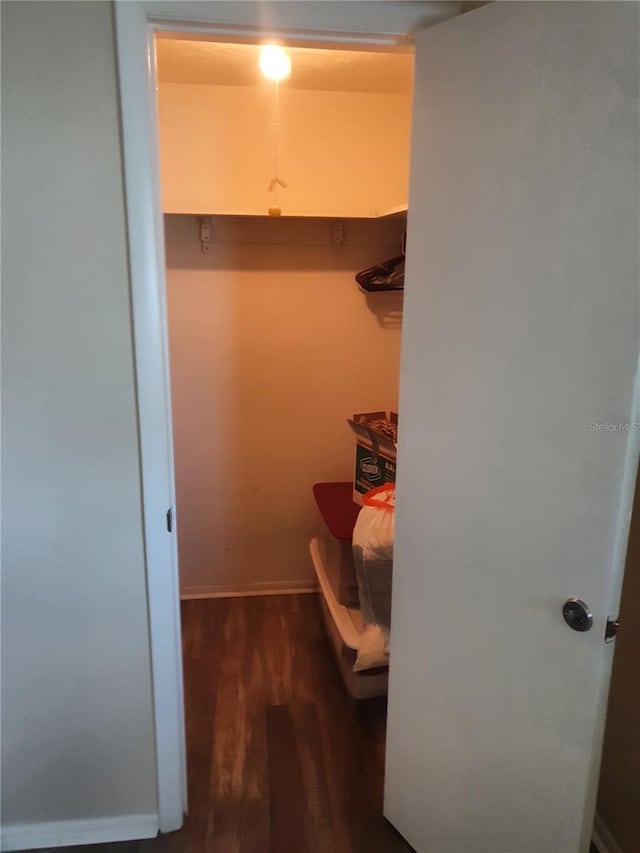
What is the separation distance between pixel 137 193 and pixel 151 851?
1713 mm

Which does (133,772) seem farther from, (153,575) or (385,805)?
(385,805)

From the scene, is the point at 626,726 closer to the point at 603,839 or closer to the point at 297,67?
the point at 603,839

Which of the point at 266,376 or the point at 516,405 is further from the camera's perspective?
the point at 266,376

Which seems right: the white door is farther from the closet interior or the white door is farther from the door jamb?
the closet interior

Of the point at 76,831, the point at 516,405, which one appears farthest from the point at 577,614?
the point at 76,831

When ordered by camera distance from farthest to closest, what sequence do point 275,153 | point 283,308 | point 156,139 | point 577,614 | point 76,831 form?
point 283,308 → point 275,153 → point 76,831 → point 156,139 → point 577,614

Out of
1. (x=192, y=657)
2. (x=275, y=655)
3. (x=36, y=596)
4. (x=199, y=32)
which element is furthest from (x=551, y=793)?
(x=199, y=32)

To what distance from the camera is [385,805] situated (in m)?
1.64

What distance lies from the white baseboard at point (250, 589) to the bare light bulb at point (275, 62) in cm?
222

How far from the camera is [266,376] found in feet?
8.67

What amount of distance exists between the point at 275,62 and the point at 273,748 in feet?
7.69

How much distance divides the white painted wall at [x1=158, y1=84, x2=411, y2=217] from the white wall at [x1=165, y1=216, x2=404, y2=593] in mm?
119

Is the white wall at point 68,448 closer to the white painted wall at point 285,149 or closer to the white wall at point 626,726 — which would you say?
the white painted wall at point 285,149

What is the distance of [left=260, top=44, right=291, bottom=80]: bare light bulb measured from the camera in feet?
6.19
